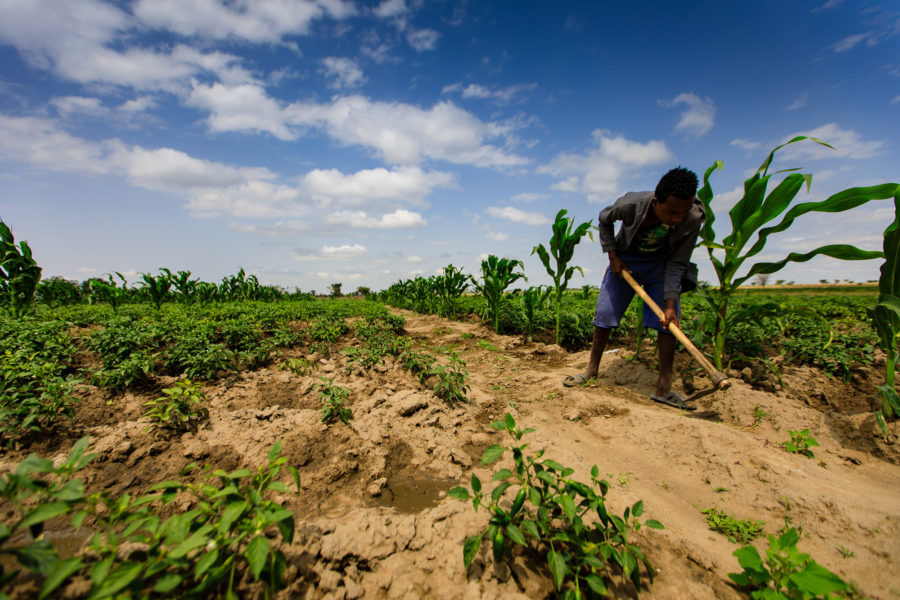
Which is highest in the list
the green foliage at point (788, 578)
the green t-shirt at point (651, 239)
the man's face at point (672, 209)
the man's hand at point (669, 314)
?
the man's face at point (672, 209)

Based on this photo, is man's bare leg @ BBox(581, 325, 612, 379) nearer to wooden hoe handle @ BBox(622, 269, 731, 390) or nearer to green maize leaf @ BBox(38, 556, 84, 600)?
wooden hoe handle @ BBox(622, 269, 731, 390)

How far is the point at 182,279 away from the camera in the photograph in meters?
10.4

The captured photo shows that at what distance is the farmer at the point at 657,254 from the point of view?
2.80 m

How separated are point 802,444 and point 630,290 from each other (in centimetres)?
177

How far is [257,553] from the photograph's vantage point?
0.86 metres

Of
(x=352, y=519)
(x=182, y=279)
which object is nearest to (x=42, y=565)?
(x=352, y=519)

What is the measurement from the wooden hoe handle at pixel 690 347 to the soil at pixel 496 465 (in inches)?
13.8

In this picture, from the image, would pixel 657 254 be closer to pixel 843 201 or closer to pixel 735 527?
pixel 843 201

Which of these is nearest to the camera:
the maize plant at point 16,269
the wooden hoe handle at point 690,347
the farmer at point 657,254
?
the wooden hoe handle at point 690,347

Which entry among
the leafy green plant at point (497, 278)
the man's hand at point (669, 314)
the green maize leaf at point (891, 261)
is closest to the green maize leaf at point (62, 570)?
the man's hand at point (669, 314)

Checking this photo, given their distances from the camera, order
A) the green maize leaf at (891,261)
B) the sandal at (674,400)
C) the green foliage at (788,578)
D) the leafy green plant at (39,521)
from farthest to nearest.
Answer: the sandal at (674,400), the green maize leaf at (891,261), the green foliage at (788,578), the leafy green plant at (39,521)

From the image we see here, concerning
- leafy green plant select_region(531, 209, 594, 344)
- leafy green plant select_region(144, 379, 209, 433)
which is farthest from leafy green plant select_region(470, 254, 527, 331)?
leafy green plant select_region(144, 379, 209, 433)

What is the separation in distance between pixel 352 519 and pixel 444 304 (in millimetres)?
8619

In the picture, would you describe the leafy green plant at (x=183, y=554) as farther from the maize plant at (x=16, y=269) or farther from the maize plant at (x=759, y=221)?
the maize plant at (x=16, y=269)
